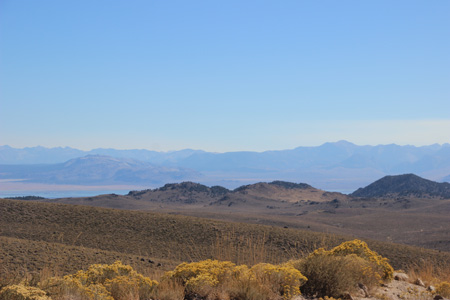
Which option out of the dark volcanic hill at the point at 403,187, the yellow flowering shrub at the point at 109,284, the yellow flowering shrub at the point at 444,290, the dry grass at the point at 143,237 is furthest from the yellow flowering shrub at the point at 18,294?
the dark volcanic hill at the point at 403,187

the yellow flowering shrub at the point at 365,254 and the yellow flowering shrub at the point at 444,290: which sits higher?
the yellow flowering shrub at the point at 365,254

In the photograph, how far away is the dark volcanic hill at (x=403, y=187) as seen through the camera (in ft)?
315

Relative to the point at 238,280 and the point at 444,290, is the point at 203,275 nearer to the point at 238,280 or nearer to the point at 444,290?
the point at 238,280

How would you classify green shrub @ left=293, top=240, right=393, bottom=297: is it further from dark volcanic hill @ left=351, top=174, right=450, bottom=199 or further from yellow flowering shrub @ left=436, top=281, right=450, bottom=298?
dark volcanic hill @ left=351, top=174, right=450, bottom=199

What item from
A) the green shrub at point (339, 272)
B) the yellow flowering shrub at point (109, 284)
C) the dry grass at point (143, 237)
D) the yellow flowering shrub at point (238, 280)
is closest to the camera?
the yellow flowering shrub at point (109, 284)

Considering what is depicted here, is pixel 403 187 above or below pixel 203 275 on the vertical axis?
above

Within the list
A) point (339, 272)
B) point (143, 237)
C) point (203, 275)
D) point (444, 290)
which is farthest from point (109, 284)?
point (143, 237)

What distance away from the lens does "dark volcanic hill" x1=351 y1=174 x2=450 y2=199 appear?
9604 centimetres

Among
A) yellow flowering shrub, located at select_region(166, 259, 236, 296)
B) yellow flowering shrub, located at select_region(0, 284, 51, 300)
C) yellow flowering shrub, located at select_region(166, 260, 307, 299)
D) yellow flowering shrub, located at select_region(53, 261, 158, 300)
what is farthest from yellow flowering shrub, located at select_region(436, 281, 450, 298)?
yellow flowering shrub, located at select_region(0, 284, 51, 300)

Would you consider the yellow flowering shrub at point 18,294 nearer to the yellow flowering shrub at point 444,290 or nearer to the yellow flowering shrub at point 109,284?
the yellow flowering shrub at point 109,284

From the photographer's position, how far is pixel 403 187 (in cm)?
10356

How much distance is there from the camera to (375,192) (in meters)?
107

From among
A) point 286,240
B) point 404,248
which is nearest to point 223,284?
point 286,240

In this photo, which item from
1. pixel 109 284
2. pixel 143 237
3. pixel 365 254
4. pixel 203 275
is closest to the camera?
pixel 109 284
